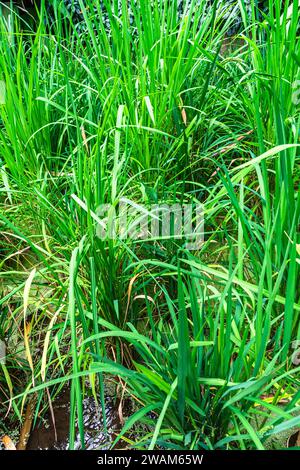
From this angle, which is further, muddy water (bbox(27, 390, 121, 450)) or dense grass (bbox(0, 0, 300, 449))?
muddy water (bbox(27, 390, 121, 450))

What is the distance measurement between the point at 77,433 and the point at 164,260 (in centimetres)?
43

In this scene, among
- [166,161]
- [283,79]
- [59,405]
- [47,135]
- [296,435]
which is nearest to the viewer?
[296,435]

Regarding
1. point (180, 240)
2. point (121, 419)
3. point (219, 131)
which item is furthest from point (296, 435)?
point (219, 131)

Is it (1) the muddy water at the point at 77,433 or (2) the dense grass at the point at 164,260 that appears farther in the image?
(1) the muddy water at the point at 77,433

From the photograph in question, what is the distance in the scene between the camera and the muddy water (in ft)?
3.29

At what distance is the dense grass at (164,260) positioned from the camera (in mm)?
860

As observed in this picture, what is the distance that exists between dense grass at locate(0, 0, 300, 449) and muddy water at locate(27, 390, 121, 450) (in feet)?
0.11

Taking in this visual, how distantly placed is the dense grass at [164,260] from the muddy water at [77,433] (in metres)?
0.03

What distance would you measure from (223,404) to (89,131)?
3.02 feet

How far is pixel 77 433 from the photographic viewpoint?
40.1 inches

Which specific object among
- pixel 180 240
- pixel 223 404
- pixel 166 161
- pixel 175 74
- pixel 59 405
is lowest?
pixel 59 405

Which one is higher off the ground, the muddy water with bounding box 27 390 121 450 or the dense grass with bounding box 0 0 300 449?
the dense grass with bounding box 0 0 300 449

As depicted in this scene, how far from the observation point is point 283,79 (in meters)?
1.19
